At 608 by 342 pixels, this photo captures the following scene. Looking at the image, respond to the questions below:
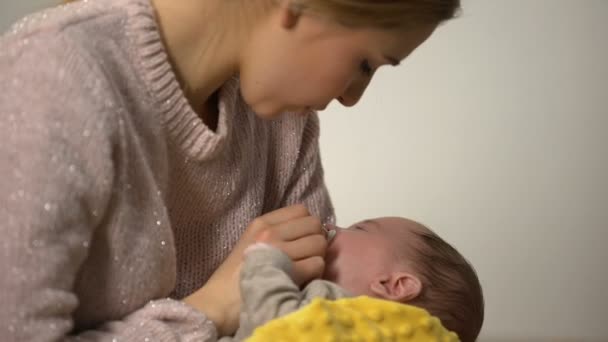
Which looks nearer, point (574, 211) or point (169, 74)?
point (169, 74)

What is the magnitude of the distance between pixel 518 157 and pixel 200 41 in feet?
3.31

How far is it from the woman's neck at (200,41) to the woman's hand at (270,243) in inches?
6.9

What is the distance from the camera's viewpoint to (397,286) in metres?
0.84

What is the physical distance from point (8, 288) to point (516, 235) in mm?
1211

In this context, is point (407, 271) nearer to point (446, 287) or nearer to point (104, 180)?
point (446, 287)

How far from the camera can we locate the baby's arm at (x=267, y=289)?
67 cm

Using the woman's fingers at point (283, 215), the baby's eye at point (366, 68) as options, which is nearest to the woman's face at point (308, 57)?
the baby's eye at point (366, 68)

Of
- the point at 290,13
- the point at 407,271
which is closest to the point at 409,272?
the point at 407,271

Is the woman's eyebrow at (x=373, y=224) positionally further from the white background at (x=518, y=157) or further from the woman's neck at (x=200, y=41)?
the white background at (x=518, y=157)

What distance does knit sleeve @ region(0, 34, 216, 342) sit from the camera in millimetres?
551

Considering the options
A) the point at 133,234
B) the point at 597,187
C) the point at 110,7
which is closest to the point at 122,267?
the point at 133,234

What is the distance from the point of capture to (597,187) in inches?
58.7

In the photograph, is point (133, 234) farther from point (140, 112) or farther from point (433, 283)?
point (433, 283)

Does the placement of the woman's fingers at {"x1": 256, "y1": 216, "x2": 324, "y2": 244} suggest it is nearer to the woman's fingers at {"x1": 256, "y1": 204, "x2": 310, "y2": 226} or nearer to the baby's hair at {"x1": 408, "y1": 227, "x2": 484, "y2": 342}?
the woman's fingers at {"x1": 256, "y1": 204, "x2": 310, "y2": 226}
